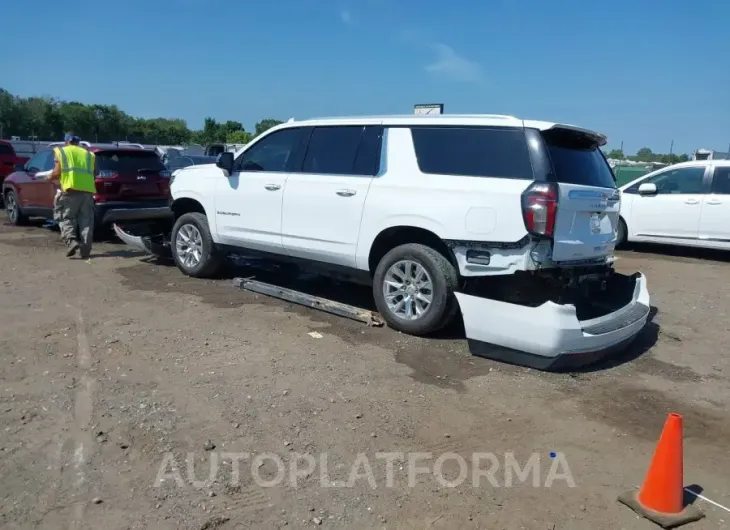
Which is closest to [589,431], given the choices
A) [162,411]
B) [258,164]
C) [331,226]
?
[162,411]

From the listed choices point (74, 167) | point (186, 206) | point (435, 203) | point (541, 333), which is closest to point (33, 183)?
point (74, 167)

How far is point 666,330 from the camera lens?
6859 millimetres

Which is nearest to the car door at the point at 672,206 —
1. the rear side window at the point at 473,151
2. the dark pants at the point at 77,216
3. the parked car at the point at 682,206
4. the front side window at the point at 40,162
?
the parked car at the point at 682,206

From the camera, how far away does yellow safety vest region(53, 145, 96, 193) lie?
30.8ft

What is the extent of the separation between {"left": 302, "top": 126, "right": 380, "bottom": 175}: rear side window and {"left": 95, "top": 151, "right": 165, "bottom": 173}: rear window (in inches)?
213

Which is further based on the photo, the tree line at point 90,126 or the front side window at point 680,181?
the tree line at point 90,126

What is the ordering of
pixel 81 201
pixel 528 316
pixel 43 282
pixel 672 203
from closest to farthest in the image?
pixel 528 316 → pixel 43 282 → pixel 81 201 → pixel 672 203

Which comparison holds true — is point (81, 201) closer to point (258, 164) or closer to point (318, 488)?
point (258, 164)

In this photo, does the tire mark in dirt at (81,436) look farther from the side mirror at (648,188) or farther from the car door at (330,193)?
the side mirror at (648,188)

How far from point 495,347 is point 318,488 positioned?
2427mm

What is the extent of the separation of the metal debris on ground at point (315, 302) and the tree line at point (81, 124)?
32.8 meters

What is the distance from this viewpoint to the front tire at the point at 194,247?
26.2ft

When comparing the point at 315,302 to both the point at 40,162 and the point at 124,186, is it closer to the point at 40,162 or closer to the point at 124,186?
the point at 124,186

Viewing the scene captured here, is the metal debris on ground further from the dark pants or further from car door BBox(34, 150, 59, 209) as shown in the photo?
car door BBox(34, 150, 59, 209)
